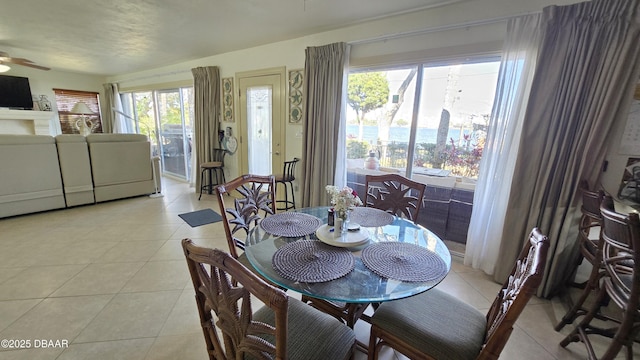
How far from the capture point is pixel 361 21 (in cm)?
274

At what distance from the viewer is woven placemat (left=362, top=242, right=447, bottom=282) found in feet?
3.64

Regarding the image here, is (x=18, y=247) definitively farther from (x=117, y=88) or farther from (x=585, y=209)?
(x=117, y=88)

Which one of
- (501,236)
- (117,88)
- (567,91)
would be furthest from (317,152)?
(117,88)

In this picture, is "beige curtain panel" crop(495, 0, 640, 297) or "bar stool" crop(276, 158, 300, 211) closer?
"beige curtain panel" crop(495, 0, 640, 297)

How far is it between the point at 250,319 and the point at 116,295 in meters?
1.82

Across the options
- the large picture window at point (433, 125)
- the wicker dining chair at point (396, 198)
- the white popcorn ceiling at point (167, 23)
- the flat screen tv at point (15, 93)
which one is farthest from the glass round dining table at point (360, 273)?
the flat screen tv at point (15, 93)

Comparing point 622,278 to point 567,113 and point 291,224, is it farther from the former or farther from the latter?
point 291,224

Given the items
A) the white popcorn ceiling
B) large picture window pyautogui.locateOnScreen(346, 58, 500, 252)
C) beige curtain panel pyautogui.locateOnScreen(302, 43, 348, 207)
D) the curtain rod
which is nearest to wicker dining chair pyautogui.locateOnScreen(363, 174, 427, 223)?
large picture window pyautogui.locateOnScreen(346, 58, 500, 252)

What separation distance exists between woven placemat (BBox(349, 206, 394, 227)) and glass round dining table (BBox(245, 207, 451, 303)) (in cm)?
6

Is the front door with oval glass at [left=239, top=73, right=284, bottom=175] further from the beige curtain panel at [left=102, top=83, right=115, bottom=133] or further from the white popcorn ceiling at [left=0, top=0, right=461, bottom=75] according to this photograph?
the beige curtain panel at [left=102, top=83, right=115, bottom=133]

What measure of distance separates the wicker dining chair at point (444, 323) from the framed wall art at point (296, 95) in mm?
2852

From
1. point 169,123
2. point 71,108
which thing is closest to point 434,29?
point 169,123

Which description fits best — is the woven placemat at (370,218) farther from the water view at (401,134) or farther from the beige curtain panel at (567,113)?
the water view at (401,134)

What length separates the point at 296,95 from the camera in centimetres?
350
